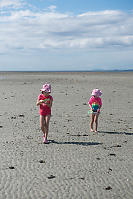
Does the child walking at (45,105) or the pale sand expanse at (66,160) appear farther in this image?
the child walking at (45,105)

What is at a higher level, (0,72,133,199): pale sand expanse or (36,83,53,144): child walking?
(36,83,53,144): child walking

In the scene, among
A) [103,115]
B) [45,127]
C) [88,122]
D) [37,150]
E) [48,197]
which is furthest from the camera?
[103,115]

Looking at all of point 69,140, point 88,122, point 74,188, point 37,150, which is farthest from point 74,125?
point 74,188

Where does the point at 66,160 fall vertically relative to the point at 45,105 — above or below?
below

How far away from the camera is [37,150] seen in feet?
25.7

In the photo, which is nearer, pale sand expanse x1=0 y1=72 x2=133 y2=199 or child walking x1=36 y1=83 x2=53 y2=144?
pale sand expanse x1=0 y1=72 x2=133 y2=199

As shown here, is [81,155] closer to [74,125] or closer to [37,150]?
[37,150]

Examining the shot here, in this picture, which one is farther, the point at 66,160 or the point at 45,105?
the point at 45,105

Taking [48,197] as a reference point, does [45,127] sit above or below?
above

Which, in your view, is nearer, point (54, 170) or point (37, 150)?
point (54, 170)

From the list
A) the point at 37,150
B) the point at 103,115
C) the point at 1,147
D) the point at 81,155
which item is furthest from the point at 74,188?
the point at 103,115

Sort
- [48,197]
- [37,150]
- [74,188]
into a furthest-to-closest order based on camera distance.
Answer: [37,150]
[74,188]
[48,197]

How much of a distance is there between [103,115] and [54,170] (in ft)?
24.1

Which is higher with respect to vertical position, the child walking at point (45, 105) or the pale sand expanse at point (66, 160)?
the child walking at point (45, 105)
